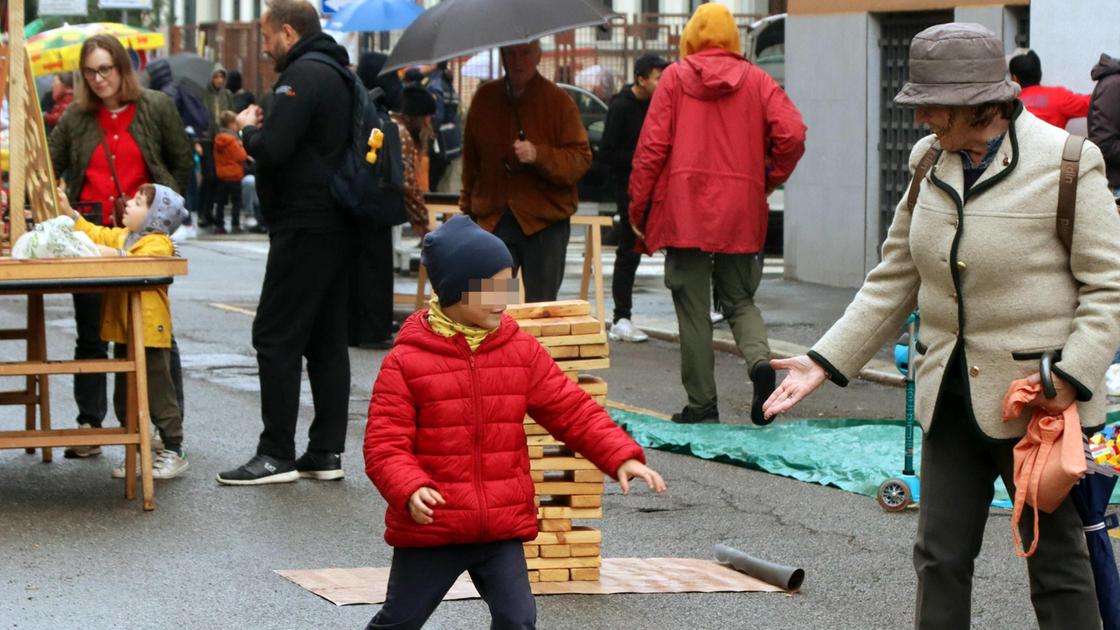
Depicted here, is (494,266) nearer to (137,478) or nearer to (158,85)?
(137,478)

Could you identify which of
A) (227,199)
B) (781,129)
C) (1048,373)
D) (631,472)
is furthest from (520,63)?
(227,199)

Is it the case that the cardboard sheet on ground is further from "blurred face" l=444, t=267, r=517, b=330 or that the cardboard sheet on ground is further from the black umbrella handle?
the black umbrella handle

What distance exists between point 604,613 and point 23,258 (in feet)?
9.72

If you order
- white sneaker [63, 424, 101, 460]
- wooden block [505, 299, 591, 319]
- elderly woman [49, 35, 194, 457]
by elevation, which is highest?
elderly woman [49, 35, 194, 457]

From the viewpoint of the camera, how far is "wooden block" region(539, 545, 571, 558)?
20.1 feet

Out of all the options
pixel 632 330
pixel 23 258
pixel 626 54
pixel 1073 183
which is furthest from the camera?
pixel 626 54

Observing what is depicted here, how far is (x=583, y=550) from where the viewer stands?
6.17 meters

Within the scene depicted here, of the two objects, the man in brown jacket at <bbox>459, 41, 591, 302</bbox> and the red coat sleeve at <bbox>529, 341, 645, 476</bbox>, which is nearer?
the red coat sleeve at <bbox>529, 341, 645, 476</bbox>

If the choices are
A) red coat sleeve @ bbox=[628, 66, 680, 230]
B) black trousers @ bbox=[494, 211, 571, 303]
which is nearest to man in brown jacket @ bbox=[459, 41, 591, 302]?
black trousers @ bbox=[494, 211, 571, 303]

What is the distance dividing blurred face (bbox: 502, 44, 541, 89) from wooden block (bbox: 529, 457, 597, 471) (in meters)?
3.42

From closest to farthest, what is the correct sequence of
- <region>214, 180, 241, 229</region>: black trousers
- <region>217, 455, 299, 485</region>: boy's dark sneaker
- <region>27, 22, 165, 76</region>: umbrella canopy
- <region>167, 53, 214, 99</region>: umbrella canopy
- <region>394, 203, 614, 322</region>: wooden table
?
<region>217, 455, 299, 485</region>: boy's dark sneaker, <region>394, 203, 614, 322</region>: wooden table, <region>27, 22, 165, 76</region>: umbrella canopy, <region>214, 180, 241, 229</region>: black trousers, <region>167, 53, 214, 99</region>: umbrella canopy

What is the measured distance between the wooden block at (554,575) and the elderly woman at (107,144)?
9.56 feet

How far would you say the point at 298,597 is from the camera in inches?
239

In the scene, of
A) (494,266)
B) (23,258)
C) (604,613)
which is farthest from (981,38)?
(23,258)
